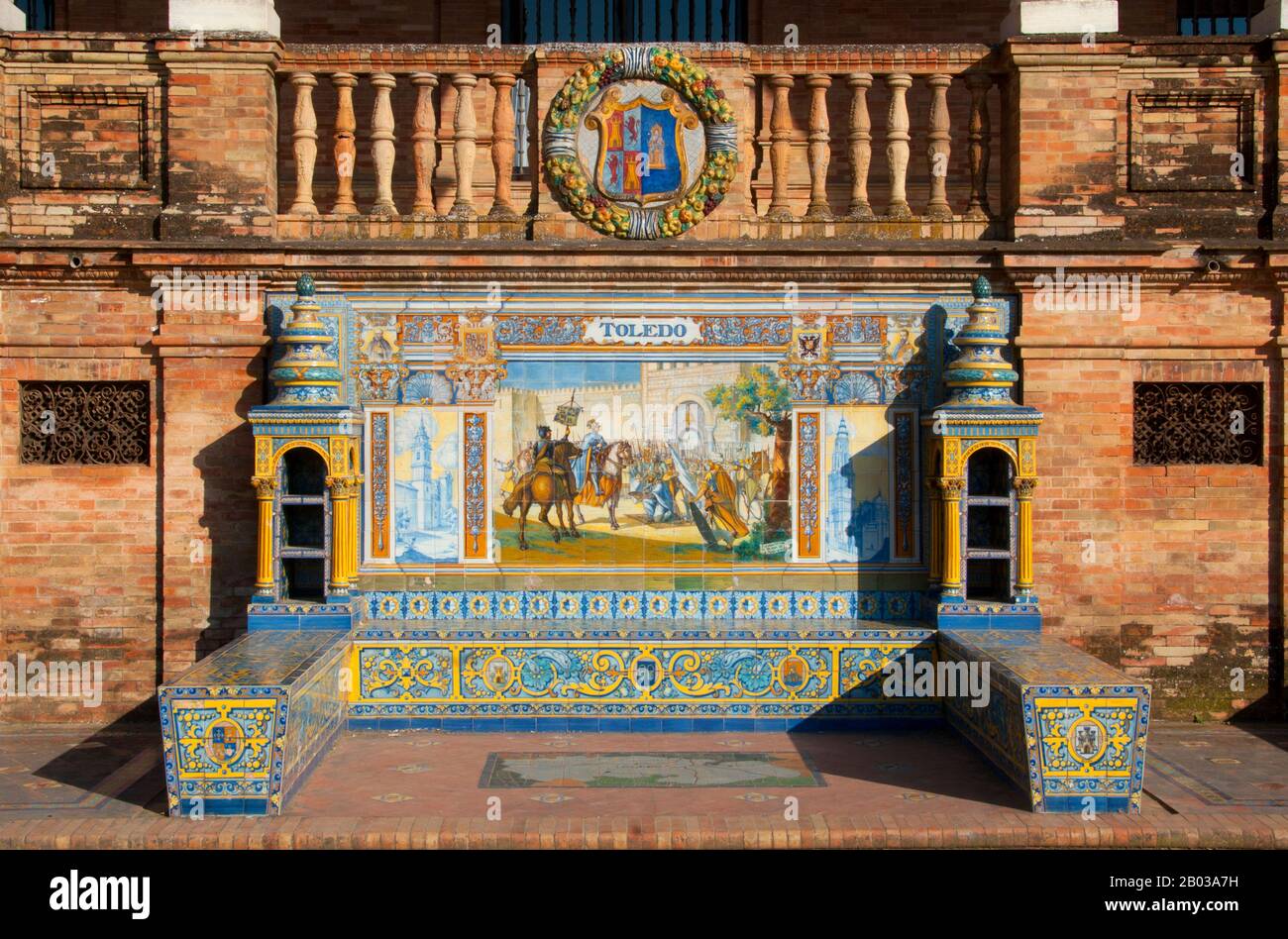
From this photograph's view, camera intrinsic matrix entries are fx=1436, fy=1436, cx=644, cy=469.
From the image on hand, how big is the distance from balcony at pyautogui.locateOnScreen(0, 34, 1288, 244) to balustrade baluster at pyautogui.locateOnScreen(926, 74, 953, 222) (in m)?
0.02

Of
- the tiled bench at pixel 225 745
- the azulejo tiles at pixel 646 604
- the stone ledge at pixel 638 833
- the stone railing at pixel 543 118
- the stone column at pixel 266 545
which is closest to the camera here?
the stone ledge at pixel 638 833

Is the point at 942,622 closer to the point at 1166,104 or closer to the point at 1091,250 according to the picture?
Result: the point at 1091,250

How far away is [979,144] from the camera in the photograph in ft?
36.9

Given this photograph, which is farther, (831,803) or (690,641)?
(690,641)

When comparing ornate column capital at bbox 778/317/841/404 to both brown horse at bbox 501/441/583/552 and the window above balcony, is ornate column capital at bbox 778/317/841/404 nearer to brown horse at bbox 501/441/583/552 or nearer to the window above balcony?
brown horse at bbox 501/441/583/552

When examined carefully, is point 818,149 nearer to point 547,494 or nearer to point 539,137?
point 539,137

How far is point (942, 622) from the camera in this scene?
34.4ft

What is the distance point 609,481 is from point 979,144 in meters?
3.92

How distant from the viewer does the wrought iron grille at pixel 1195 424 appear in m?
11.2

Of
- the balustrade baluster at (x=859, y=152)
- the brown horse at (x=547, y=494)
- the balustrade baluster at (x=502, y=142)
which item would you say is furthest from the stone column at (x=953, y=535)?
the balustrade baluster at (x=502, y=142)

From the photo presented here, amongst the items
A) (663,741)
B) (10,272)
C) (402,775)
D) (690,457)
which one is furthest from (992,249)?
(10,272)

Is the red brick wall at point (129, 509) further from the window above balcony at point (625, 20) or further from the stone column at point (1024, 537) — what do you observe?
the stone column at point (1024, 537)

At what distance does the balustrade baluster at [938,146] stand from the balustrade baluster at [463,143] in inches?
141

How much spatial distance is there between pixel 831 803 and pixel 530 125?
5725 millimetres
